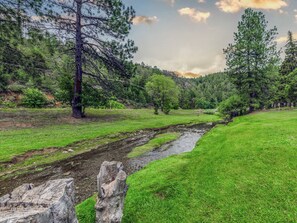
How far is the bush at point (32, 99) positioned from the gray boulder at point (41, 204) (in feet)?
139

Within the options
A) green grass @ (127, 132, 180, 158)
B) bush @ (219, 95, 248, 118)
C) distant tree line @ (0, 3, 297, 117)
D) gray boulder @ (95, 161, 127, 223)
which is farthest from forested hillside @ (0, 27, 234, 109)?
gray boulder @ (95, 161, 127, 223)

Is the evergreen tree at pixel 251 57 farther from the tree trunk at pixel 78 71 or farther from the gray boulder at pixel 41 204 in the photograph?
the gray boulder at pixel 41 204

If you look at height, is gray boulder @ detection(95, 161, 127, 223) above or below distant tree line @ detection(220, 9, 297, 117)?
below

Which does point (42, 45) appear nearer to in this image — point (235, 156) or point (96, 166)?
point (96, 166)

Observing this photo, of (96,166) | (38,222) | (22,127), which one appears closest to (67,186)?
(38,222)

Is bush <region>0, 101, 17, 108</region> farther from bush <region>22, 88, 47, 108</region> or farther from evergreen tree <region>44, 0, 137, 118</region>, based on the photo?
evergreen tree <region>44, 0, 137, 118</region>

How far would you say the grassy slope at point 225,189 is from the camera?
580cm

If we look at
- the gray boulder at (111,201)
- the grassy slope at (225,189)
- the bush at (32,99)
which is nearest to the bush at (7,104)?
the bush at (32,99)

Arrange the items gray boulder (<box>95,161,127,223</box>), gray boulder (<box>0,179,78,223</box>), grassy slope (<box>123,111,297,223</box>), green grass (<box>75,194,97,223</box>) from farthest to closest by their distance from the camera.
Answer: green grass (<box>75,194,97,223</box>) < grassy slope (<box>123,111,297,223</box>) < gray boulder (<box>95,161,127,223</box>) < gray boulder (<box>0,179,78,223</box>)

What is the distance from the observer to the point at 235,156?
31.1 ft

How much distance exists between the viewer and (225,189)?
273 inches

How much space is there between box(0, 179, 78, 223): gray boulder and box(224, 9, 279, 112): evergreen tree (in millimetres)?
41587

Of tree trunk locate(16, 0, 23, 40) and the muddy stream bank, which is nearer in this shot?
the muddy stream bank

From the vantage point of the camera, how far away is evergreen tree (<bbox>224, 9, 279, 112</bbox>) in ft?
125
